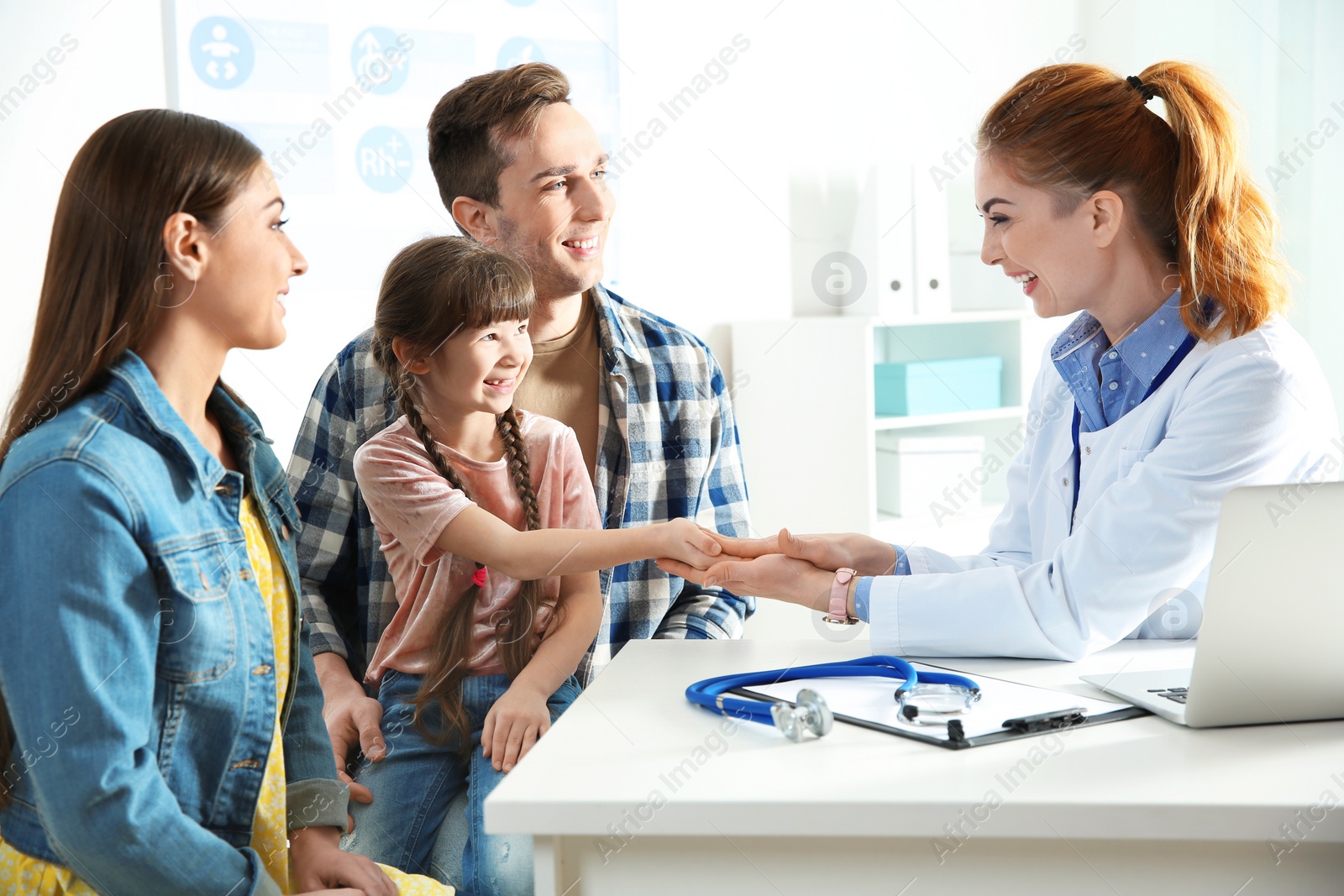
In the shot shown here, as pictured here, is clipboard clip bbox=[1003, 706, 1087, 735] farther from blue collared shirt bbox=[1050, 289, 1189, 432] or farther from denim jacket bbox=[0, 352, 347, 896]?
denim jacket bbox=[0, 352, 347, 896]

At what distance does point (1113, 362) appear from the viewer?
1.41 metres

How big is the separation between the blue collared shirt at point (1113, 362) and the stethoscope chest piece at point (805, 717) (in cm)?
70

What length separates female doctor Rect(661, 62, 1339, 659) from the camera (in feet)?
3.89

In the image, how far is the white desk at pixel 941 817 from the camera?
0.79 m

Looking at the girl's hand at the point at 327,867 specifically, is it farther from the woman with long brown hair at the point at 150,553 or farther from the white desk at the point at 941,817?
the white desk at the point at 941,817

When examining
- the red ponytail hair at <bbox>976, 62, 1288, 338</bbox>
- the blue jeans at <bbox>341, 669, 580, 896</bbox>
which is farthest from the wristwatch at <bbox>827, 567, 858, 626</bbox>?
the red ponytail hair at <bbox>976, 62, 1288, 338</bbox>

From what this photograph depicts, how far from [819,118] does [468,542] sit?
2.32 m

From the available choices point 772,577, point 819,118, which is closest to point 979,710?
point 772,577

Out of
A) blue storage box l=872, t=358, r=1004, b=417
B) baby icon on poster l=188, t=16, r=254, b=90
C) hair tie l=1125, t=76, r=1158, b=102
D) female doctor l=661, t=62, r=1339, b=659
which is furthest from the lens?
blue storage box l=872, t=358, r=1004, b=417

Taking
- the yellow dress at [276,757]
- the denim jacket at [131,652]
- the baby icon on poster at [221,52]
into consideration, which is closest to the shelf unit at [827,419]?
the baby icon on poster at [221,52]

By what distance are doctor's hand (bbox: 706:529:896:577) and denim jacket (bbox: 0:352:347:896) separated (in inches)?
27.2

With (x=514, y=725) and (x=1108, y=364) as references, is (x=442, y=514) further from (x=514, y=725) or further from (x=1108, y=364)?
(x=1108, y=364)

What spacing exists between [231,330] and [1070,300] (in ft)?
3.48

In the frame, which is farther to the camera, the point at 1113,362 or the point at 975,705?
the point at 1113,362
